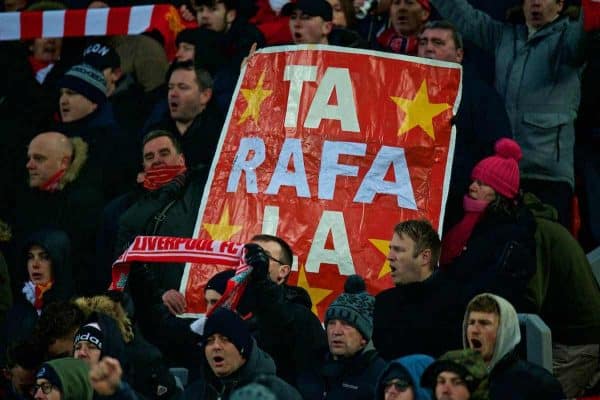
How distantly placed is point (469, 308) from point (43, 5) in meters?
7.10

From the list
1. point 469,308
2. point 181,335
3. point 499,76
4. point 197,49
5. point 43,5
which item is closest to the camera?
point 469,308

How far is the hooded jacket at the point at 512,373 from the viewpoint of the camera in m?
10.0

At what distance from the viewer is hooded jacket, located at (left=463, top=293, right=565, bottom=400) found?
10023 millimetres

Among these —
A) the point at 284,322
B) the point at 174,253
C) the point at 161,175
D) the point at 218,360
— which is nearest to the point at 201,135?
the point at 161,175

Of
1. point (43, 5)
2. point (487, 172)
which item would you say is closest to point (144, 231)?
point (487, 172)

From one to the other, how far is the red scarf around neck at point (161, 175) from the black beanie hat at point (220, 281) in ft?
5.83

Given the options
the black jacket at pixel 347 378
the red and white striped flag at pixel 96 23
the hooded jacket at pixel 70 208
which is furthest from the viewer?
the red and white striped flag at pixel 96 23

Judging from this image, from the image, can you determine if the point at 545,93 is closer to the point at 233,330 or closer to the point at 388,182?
the point at 388,182

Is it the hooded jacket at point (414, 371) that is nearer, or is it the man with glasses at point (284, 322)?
the hooded jacket at point (414, 371)

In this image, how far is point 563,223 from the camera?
1289 centimetres

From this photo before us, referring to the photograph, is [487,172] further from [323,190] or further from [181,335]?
[181,335]

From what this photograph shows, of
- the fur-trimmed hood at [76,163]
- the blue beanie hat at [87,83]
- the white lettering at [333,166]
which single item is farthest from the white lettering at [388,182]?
the blue beanie hat at [87,83]

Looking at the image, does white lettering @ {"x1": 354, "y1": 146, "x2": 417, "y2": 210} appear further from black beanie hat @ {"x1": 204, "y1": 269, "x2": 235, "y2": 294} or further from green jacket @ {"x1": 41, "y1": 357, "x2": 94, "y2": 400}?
green jacket @ {"x1": 41, "y1": 357, "x2": 94, "y2": 400}

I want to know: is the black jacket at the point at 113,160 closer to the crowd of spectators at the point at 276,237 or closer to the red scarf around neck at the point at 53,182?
the crowd of spectators at the point at 276,237
